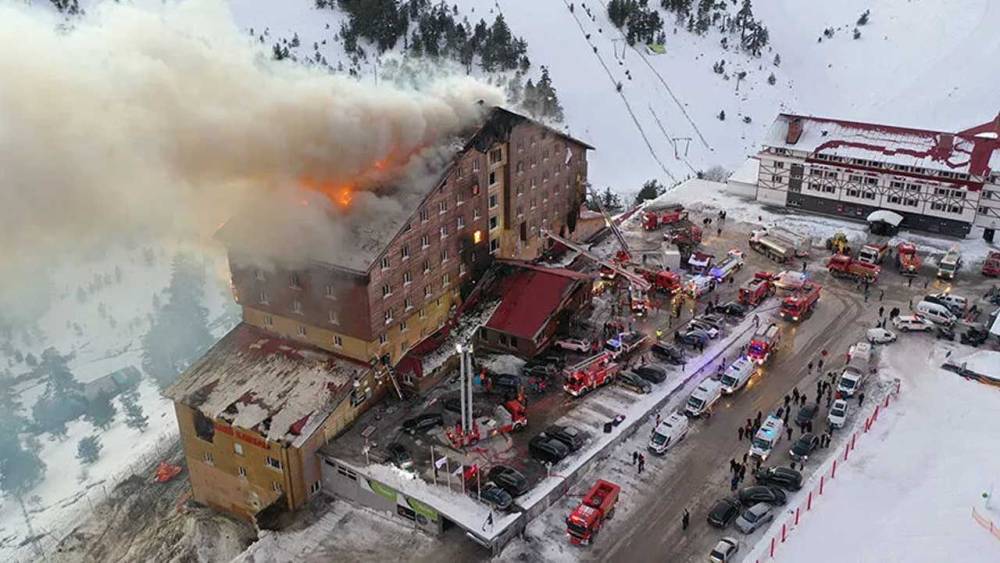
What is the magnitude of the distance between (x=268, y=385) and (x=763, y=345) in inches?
1123

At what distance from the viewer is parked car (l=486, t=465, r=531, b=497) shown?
38.3 metres

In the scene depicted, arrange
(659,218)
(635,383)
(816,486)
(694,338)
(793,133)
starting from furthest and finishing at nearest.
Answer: (793,133)
(659,218)
(694,338)
(635,383)
(816,486)

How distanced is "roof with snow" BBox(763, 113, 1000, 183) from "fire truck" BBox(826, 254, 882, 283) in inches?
475

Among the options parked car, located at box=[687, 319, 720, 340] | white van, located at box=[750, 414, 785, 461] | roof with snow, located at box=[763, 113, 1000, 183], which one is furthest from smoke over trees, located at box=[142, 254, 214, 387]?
roof with snow, located at box=[763, 113, 1000, 183]

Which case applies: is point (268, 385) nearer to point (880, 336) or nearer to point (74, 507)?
point (74, 507)

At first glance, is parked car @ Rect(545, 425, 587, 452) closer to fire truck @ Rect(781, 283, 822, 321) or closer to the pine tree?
fire truck @ Rect(781, 283, 822, 321)

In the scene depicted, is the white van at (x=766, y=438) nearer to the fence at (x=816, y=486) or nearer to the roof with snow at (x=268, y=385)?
the fence at (x=816, y=486)

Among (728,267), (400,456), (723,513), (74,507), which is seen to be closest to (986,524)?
(723,513)

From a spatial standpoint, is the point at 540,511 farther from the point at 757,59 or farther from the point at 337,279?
the point at 757,59

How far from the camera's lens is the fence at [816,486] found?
3522 cm

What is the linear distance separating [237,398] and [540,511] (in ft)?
55.4

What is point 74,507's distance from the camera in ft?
183

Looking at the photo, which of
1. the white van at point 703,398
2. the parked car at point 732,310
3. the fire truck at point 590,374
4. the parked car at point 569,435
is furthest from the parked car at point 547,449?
the parked car at point 732,310

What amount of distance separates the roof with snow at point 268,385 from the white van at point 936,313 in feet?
118
